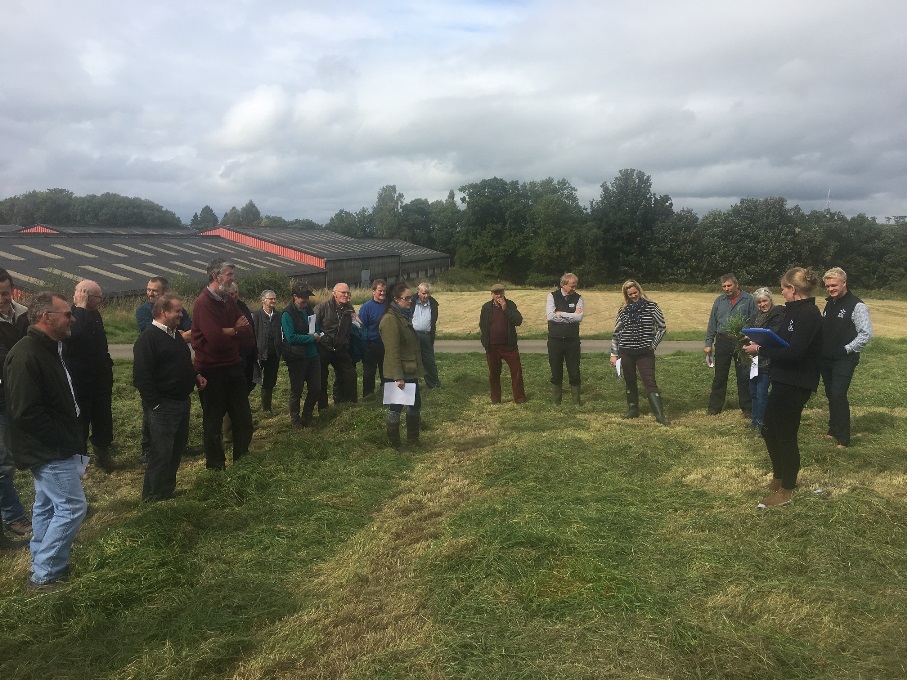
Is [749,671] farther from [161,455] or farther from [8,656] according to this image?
[161,455]

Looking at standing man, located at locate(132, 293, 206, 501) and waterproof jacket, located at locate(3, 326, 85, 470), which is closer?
waterproof jacket, located at locate(3, 326, 85, 470)

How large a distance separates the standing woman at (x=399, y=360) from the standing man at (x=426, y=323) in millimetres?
2830

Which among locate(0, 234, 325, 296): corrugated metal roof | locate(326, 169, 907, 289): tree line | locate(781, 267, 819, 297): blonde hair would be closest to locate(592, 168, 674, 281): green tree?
locate(326, 169, 907, 289): tree line

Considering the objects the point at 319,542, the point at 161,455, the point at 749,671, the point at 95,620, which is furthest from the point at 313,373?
the point at 749,671

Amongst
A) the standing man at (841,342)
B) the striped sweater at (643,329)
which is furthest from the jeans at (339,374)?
the standing man at (841,342)

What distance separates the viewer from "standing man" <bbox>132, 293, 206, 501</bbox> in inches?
216

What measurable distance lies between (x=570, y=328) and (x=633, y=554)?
5.09 m

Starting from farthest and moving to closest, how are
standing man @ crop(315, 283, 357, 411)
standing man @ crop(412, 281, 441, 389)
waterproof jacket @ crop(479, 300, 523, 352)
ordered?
standing man @ crop(412, 281, 441, 389) → waterproof jacket @ crop(479, 300, 523, 352) → standing man @ crop(315, 283, 357, 411)

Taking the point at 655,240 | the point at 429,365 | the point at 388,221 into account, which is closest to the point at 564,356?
the point at 429,365

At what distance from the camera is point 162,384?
218 inches

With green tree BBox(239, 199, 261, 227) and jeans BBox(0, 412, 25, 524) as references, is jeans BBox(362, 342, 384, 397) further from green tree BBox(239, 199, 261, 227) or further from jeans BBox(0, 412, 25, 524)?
green tree BBox(239, 199, 261, 227)

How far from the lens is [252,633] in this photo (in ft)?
11.6

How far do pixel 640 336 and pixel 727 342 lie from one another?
1241 mm

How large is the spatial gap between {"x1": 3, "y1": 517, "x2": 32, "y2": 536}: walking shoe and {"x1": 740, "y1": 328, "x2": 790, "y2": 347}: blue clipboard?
616cm
